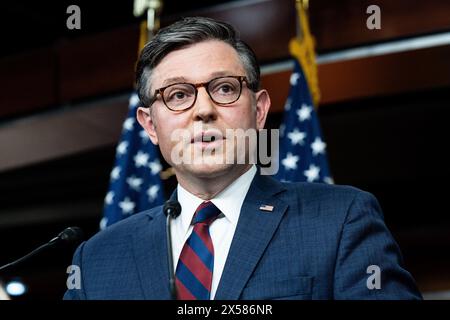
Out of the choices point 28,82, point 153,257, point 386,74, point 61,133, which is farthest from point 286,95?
A: point 153,257

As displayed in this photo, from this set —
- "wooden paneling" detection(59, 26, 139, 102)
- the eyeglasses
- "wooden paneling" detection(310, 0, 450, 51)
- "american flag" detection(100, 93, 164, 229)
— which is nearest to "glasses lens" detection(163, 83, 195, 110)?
the eyeglasses

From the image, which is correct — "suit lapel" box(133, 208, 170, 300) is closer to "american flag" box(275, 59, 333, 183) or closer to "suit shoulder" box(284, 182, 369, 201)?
"suit shoulder" box(284, 182, 369, 201)

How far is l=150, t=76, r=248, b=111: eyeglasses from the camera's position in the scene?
1.65 meters

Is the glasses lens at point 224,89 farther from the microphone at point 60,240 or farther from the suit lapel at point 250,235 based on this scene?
the microphone at point 60,240

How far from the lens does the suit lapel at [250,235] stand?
138 cm

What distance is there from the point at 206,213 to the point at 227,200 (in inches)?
2.9

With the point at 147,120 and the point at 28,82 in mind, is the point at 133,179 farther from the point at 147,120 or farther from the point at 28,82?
the point at 28,82

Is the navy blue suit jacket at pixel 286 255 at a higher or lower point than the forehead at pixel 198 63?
lower

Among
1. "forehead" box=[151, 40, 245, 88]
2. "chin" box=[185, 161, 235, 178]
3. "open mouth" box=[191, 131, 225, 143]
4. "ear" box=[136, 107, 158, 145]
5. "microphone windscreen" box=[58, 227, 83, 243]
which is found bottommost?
"microphone windscreen" box=[58, 227, 83, 243]

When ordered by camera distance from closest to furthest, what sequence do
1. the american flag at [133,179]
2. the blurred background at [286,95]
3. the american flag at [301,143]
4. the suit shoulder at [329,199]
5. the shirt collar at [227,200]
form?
the suit shoulder at [329,199] → the shirt collar at [227,200] → the american flag at [301,143] → the american flag at [133,179] → the blurred background at [286,95]

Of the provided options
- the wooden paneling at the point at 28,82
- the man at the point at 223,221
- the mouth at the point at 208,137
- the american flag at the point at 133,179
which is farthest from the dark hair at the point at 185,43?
the wooden paneling at the point at 28,82

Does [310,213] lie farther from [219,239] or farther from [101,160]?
[101,160]
